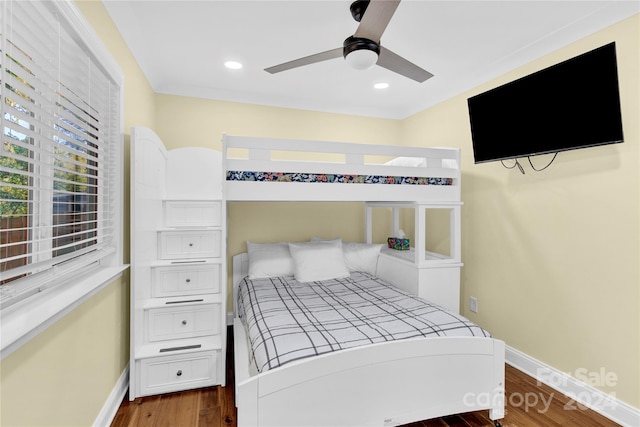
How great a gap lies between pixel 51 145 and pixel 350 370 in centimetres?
158

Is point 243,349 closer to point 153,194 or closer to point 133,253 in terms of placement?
point 133,253

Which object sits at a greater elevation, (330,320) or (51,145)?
(51,145)

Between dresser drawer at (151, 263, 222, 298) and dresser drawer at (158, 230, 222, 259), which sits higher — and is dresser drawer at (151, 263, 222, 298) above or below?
below

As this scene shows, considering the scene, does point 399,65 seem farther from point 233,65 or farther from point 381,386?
point 381,386

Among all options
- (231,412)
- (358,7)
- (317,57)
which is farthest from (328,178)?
(231,412)

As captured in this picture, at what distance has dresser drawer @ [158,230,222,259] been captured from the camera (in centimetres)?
233

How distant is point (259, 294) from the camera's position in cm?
242

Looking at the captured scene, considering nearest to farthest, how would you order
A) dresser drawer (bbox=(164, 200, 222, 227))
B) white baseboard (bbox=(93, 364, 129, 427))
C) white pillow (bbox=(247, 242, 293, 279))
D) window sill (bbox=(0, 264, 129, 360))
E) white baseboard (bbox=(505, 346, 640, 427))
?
window sill (bbox=(0, 264, 129, 360)) < white baseboard (bbox=(93, 364, 129, 427)) < white baseboard (bbox=(505, 346, 640, 427)) < dresser drawer (bbox=(164, 200, 222, 227)) < white pillow (bbox=(247, 242, 293, 279))

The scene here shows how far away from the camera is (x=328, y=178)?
2.37 meters

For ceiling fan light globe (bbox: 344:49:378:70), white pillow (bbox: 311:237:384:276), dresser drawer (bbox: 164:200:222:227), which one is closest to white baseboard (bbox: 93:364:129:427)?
dresser drawer (bbox: 164:200:222:227)

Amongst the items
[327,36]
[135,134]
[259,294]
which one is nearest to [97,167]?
[135,134]

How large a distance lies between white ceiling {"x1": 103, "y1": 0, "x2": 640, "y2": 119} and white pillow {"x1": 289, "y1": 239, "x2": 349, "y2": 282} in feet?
5.14

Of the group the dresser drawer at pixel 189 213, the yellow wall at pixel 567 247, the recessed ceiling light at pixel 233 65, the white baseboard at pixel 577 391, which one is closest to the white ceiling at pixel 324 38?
the recessed ceiling light at pixel 233 65

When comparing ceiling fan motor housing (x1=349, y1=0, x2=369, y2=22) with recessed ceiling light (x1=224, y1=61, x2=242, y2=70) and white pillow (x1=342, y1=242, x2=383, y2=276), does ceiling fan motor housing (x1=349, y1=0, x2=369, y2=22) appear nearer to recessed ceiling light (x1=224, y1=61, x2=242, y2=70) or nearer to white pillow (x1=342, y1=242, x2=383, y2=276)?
recessed ceiling light (x1=224, y1=61, x2=242, y2=70)
